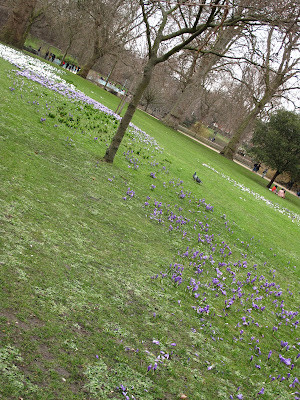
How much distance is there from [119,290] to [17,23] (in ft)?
105

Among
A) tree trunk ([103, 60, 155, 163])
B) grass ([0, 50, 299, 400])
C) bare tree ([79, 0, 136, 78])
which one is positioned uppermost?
bare tree ([79, 0, 136, 78])

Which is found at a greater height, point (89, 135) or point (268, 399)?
point (89, 135)

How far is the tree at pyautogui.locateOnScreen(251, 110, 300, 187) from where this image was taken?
37750mm

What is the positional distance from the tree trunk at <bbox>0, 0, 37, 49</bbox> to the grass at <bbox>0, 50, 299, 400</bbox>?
23302 mm

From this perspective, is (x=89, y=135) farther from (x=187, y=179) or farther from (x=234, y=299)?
(x=234, y=299)

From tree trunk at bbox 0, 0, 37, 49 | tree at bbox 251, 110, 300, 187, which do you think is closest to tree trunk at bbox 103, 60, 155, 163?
tree trunk at bbox 0, 0, 37, 49

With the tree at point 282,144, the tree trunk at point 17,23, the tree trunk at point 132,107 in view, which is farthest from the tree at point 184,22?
the tree at point 282,144

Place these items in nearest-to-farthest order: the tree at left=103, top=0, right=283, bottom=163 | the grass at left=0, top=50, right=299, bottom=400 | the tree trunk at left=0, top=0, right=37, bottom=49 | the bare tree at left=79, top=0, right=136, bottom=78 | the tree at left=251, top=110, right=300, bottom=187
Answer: the grass at left=0, top=50, right=299, bottom=400, the tree at left=103, top=0, right=283, bottom=163, the tree trunk at left=0, top=0, right=37, bottom=49, the bare tree at left=79, top=0, right=136, bottom=78, the tree at left=251, top=110, right=300, bottom=187

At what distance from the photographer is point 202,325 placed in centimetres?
514

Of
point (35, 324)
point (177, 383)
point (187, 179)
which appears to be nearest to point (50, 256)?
point (35, 324)

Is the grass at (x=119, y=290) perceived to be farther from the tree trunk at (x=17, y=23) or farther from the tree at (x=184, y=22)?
the tree trunk at (x=17, y=23)

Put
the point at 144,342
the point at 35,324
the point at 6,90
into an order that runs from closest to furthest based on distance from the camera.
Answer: the point at 35,324 < the point at 144,342 < the point at 6,90

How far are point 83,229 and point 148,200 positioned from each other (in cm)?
405

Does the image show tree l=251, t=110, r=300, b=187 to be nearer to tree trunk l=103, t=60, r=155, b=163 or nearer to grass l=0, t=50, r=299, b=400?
grass l=0, t=50, r=299, b=400
